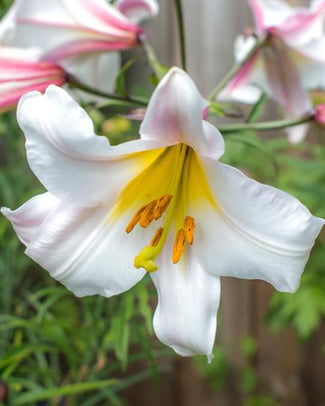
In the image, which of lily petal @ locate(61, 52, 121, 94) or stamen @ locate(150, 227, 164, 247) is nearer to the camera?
stamen @ locate(150, 227, 164, 247)

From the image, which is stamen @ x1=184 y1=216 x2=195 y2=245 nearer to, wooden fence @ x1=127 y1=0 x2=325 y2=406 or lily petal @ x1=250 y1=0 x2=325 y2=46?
lily petal @ x1=250 y1=0 x2=325 y2=46

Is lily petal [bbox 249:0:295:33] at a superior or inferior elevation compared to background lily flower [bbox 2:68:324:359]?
superior

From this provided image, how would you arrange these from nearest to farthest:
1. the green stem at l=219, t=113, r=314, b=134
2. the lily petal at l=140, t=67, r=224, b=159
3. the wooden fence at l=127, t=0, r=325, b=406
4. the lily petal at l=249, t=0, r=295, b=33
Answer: the lily petal at l=140, t=67, r=224, b=159 → the green stem at l=219, t=113, r=314, b=134 → the lily petal at l=249, t=0, r=295, b=33 → the wooden fence at l=127, t=0, r=325, b=406

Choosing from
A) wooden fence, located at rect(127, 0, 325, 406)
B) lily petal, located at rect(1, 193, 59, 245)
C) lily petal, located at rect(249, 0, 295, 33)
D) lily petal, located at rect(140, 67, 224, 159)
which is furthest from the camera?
wooden fence, located at rect(127, 0, 325, 406)

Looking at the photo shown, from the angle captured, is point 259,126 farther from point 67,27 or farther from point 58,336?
point 58,336

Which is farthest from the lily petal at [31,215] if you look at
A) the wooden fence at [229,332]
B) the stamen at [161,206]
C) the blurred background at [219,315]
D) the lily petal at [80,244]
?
the wooden fence at [229,332]

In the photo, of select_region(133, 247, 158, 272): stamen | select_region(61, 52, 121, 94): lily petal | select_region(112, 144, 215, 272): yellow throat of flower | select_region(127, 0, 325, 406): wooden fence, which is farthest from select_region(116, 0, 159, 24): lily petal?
select_region(127, 0, 325, 406): wooden fence

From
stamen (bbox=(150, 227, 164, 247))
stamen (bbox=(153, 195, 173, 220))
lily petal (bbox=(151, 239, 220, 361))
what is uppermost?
stamen (bbox=(153, 195, 173, 220))

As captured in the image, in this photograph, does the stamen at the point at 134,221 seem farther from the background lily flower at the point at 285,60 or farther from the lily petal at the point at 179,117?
the background lily flower at the point at 285,60
